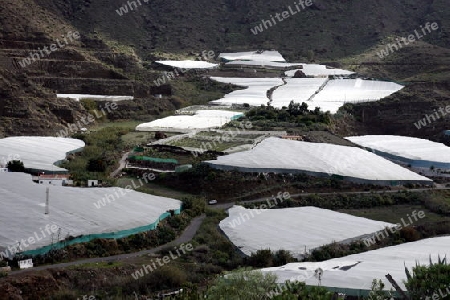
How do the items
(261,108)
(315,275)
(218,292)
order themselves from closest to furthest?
(218,292) < (315,275) < (261,108)

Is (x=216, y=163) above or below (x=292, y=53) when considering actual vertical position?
below

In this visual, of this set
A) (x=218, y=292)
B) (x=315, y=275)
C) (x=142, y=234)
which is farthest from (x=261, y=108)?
(x=218, y=292)

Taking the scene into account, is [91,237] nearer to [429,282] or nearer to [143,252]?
[143,252]

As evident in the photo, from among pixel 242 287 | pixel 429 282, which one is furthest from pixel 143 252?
pixel 429 282

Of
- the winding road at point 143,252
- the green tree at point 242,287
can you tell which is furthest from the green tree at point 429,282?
the winding road at point 143,252

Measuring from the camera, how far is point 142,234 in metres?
29.5

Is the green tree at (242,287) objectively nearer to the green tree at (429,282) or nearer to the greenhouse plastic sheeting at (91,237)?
the green tree at (429,282)

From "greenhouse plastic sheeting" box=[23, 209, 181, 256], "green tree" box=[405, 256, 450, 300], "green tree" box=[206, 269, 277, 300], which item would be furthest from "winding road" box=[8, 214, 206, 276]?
"green tree" box=[405, 256, 450, 300]

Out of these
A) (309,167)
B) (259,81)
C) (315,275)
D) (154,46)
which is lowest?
(315,275)

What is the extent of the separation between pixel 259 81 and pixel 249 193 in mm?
49584

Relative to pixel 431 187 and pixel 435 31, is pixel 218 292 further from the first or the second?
pixel 435 31

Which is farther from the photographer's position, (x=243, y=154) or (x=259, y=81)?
(x=259, y=81)

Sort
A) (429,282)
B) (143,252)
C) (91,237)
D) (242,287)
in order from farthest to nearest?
(143,252)
(91,237)
(242,287)
(429,282)

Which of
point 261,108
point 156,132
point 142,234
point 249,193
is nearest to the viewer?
point 142,234
